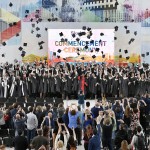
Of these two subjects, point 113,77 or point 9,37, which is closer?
point 113,77

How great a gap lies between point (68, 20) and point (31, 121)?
642 inches

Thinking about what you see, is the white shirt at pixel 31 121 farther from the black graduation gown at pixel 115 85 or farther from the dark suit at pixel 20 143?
the black graduation gown at pixel 115 85

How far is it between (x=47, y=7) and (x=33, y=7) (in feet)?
2.57

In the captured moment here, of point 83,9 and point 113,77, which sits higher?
point 83,9

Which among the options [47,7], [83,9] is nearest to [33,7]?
[47,7]

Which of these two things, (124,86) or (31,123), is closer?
(31,123)

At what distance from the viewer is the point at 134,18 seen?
2750 centimetres

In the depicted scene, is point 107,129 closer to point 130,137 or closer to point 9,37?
point 130,137

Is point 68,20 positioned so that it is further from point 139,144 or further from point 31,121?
point 139,144

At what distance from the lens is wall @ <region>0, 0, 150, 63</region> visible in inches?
1044

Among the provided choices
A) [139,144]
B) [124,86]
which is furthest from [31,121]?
[124,86]

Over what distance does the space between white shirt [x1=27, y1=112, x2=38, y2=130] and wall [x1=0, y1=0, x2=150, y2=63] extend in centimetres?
1472

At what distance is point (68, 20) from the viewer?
27203 mm

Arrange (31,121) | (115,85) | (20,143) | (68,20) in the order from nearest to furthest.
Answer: (20,143) < (31,121) < (115,85) < (68,20)
